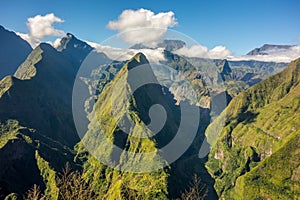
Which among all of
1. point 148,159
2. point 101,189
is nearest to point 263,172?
point 148,159

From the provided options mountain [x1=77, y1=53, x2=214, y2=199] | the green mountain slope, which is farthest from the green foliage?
the green mountain slope

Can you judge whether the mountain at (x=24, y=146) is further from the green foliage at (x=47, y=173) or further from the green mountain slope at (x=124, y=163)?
the green mountain slope at (x=124, y=163)

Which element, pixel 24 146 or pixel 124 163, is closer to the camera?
pixel 24 146

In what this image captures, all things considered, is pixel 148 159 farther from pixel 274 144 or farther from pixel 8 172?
pixel 274 144

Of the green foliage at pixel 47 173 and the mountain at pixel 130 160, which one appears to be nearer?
the mountain at pixel 130 160

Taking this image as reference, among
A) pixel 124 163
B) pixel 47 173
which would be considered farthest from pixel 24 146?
pixel 124 163

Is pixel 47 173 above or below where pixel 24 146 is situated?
below

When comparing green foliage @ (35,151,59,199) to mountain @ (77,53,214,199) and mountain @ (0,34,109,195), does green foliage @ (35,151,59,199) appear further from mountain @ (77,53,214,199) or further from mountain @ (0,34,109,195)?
mountain @ (77,53,214,199)

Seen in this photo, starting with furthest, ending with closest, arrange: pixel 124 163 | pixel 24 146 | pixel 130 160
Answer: pixel 124 163 < pixel 130 160 < pixel 24 146

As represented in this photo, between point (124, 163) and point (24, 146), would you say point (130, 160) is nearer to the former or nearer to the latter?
point (124, 163)

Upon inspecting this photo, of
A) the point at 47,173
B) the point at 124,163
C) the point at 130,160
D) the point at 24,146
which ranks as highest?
the point at 24,146

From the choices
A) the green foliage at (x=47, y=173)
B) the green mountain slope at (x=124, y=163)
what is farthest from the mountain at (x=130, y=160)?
the green foliage at (x=47, y=173)

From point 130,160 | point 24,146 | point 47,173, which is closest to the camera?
point 47,173
